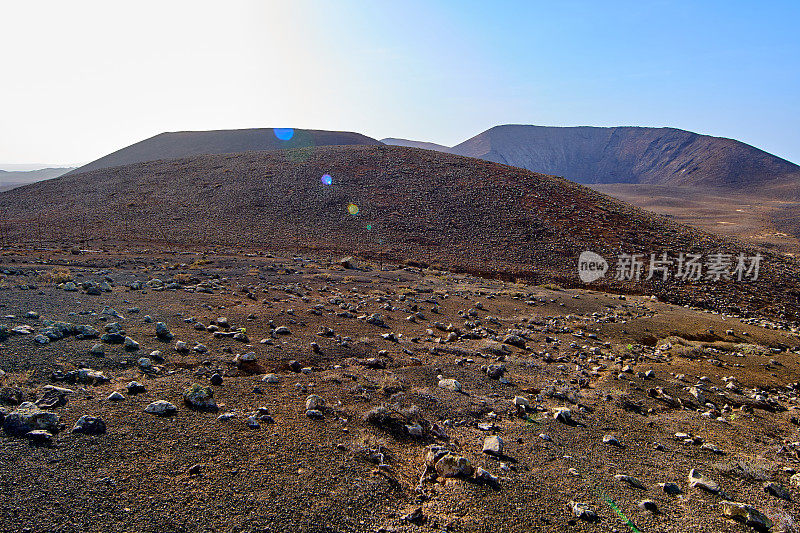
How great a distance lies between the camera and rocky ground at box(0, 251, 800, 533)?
12.6 feet

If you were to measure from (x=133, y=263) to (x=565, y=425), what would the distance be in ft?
58.4

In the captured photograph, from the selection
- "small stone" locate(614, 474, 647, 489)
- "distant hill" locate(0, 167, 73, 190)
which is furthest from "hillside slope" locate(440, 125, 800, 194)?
"distant hill" locate(0, 167, 73, 190)

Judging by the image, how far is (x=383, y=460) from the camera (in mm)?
4727

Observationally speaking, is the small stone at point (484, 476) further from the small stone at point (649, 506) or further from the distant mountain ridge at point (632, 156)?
A: the distant mountain ridge at point (632, 156)

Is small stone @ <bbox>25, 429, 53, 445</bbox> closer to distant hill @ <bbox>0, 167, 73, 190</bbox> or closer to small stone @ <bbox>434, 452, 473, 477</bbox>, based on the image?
small stone @ <bbox>434, 452, 473, 477</bbox>

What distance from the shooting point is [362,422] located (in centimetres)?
550

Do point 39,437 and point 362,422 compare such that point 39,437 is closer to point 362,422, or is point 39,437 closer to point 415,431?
point 362,422

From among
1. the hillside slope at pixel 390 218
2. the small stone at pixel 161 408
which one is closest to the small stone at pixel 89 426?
the small stone at pixel 161 408

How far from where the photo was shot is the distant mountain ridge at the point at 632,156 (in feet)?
363

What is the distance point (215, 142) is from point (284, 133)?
13389 mm

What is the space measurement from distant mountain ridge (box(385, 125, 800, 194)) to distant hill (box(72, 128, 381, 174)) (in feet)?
169

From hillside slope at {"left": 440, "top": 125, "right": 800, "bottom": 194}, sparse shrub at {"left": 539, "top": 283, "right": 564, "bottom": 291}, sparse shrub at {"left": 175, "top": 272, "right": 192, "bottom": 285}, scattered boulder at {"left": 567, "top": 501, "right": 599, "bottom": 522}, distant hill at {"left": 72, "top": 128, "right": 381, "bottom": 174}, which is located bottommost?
sparse shrub at {"left": 539, "top": 283, "right": 564, "bottom": 291}

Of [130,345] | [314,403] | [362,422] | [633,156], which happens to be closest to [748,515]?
[362,422]

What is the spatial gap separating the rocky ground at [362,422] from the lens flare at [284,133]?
7919 cm
